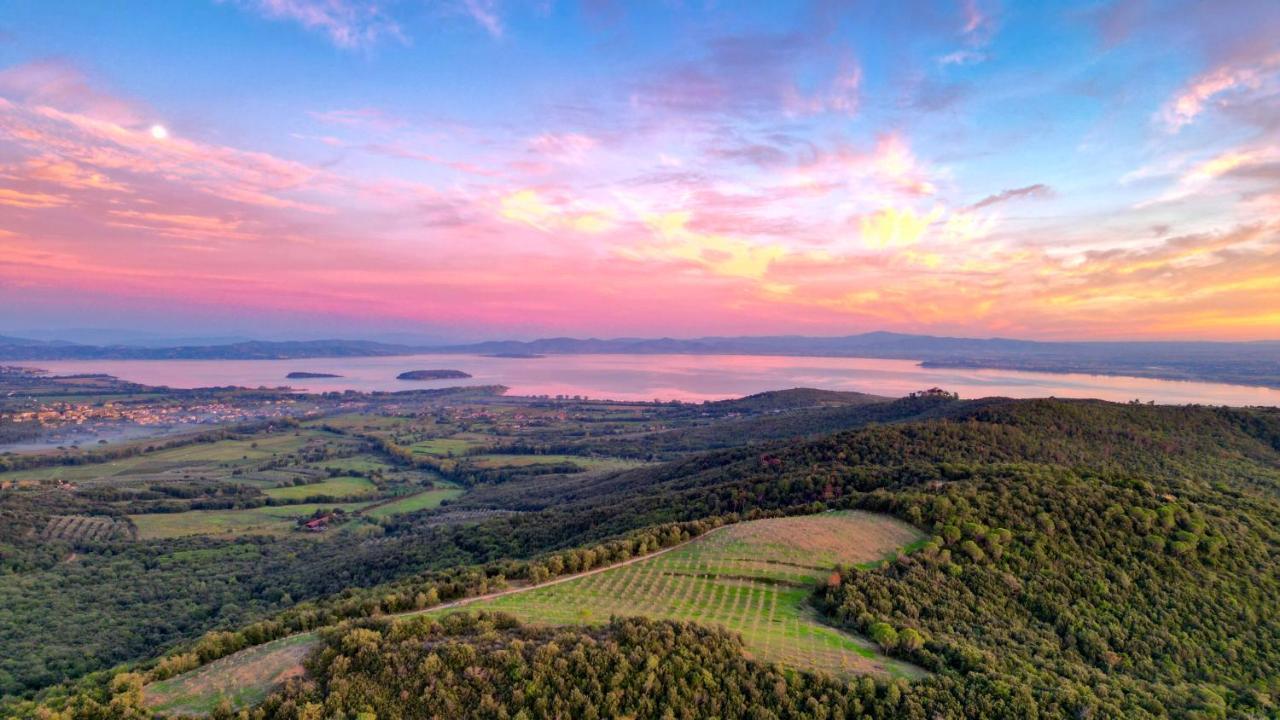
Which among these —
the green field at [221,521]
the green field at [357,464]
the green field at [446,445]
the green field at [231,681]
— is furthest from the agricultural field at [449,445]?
the green field at [231,681]

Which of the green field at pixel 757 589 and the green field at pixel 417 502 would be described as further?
the green field at pixel 417 502

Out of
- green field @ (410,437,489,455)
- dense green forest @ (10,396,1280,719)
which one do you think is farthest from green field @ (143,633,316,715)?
green field @ (410,437,489,455)

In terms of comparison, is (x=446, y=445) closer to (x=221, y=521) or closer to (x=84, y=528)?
(x=221, y=521)

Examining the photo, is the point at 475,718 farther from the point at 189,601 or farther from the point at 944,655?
the point at 189,601

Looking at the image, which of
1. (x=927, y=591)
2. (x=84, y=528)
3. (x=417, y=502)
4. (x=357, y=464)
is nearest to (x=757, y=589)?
(x=927, y=591)

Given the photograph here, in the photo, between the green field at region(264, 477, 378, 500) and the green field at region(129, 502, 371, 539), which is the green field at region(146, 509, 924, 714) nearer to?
the green field at region(129, 502, 371, 539)

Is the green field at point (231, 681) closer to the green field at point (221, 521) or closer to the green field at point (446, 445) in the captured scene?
the green field at point (221, 521)
